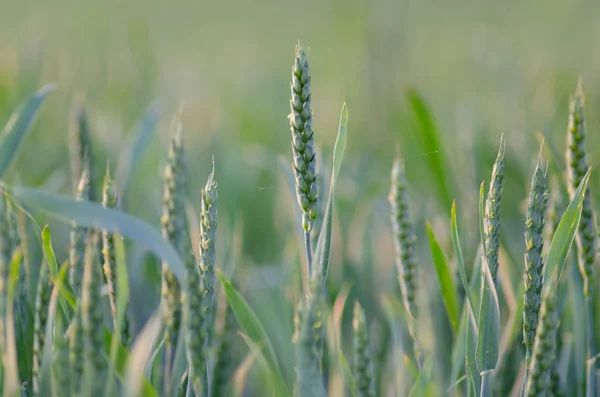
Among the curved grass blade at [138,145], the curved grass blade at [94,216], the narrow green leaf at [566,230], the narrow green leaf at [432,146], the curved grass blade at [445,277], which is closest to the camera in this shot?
the curved grass blade at [94,216]

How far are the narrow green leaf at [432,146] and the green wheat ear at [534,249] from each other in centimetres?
72

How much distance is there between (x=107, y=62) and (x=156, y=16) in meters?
3.72

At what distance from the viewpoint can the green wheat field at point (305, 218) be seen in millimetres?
792

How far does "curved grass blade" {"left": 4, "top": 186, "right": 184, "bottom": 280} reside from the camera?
2.50ft

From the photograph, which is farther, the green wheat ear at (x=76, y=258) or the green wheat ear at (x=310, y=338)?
the green wheat ear at (x=76, y=258)

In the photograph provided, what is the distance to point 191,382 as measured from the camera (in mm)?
834

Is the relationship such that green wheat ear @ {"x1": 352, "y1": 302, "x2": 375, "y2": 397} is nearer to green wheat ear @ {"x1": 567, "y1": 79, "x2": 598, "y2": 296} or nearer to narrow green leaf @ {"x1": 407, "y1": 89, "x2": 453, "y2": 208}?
green wheat ear @ {"x1": 567, "y1": 79, "x2": 598, "y2": 296}

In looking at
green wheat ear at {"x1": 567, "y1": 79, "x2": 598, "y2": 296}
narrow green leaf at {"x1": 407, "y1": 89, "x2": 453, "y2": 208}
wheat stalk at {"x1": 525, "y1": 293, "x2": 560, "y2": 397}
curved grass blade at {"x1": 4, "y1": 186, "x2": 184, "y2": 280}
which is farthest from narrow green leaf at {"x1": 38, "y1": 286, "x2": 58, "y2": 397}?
narrow green leaf at {"x1": 407, "y1": 89, "x2": 453, "y2": 208}

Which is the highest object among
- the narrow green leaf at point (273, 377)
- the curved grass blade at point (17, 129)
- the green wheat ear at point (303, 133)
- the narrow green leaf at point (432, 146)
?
the narrow green leaf at point (432, 146)

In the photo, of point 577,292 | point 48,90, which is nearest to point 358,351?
point 577,292

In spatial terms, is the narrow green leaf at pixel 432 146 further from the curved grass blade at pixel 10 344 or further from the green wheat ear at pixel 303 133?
the curved grass blade at pixel 10 344

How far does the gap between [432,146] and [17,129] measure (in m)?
0.92

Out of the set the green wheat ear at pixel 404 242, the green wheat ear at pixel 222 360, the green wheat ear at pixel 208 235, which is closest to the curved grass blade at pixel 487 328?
the green wheat ear at pixel 404 242

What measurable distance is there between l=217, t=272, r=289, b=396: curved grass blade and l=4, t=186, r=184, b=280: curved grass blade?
159 millimetres
